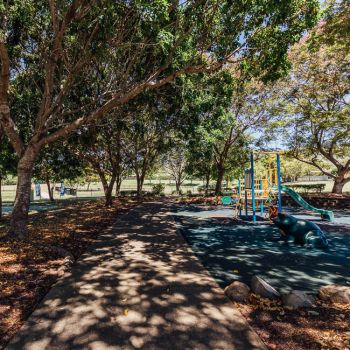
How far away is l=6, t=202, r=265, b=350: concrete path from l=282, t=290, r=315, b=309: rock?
863mm

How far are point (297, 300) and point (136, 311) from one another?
7.92ft

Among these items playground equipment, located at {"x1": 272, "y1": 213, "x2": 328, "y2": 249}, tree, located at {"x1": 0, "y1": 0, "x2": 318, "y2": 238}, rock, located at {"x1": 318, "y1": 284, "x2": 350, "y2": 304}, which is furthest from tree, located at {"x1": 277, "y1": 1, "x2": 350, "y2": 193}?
rock, located at {"x1": 318, "y1": 284, "x2": 350, "y2": 304}

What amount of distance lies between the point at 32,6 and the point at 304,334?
10.1 m

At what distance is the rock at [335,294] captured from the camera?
14.7ft

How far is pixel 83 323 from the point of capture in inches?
151

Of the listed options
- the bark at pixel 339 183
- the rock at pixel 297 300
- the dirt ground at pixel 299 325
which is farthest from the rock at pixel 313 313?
the bark at pixel 339 183

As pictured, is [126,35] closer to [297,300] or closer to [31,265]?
[31,265]

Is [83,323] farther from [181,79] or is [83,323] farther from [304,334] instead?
[181,79]

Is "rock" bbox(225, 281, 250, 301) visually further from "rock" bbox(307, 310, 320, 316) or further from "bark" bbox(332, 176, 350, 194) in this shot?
"bark" bbox(332, 176, 350, 194)

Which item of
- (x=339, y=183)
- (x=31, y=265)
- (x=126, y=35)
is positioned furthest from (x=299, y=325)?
(x=339, y=183)

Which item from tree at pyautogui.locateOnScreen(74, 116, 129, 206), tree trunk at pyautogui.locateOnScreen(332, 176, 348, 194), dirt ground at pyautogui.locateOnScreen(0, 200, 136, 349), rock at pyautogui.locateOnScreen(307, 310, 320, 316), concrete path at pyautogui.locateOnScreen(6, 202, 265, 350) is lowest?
rock at pyautogui.locateOnScreen(307, 310, 320, 316)

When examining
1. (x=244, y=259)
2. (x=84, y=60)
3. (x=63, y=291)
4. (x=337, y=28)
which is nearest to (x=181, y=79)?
(x=84, y=60)

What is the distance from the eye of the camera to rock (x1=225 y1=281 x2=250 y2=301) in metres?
4.61

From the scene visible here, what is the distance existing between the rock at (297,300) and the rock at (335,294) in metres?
0.28
